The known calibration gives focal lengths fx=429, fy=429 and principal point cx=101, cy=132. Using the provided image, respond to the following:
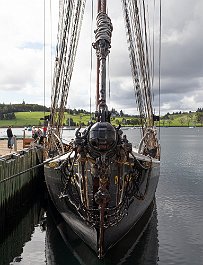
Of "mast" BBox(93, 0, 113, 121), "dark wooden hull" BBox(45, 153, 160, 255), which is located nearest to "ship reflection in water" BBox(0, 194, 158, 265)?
"dark wooden hull" BBox(45, 153, 160, 255)

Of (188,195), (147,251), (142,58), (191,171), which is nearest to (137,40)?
(142,58)

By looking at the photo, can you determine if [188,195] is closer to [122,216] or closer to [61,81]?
[61,81]

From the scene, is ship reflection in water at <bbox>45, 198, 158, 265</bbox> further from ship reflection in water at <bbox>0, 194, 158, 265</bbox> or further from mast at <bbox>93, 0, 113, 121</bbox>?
mast at <bbox>93, 0, 113, 121</bbox>

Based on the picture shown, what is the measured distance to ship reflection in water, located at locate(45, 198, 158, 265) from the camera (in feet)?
49.2

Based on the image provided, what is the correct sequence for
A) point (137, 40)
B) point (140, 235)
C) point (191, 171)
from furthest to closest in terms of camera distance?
point (191, 171) → point (137, 40) → point (140, 235)

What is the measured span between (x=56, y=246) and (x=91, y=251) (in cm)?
253

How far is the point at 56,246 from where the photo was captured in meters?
17.2

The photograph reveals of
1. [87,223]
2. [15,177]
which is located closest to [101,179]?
[87,223]

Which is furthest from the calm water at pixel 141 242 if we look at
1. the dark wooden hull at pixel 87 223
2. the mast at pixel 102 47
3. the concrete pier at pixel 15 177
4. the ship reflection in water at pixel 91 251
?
the mast at pixel 102 47

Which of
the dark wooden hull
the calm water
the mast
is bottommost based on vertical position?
the calm water

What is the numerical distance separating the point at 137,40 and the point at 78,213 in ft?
47.0

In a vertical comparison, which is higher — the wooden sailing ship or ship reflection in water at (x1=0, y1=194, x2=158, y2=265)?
the wooden sailing ship

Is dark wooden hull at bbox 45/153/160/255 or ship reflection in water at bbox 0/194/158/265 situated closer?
dark wooden hull at bbox 45/153/160/255

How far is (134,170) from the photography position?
15.5m
